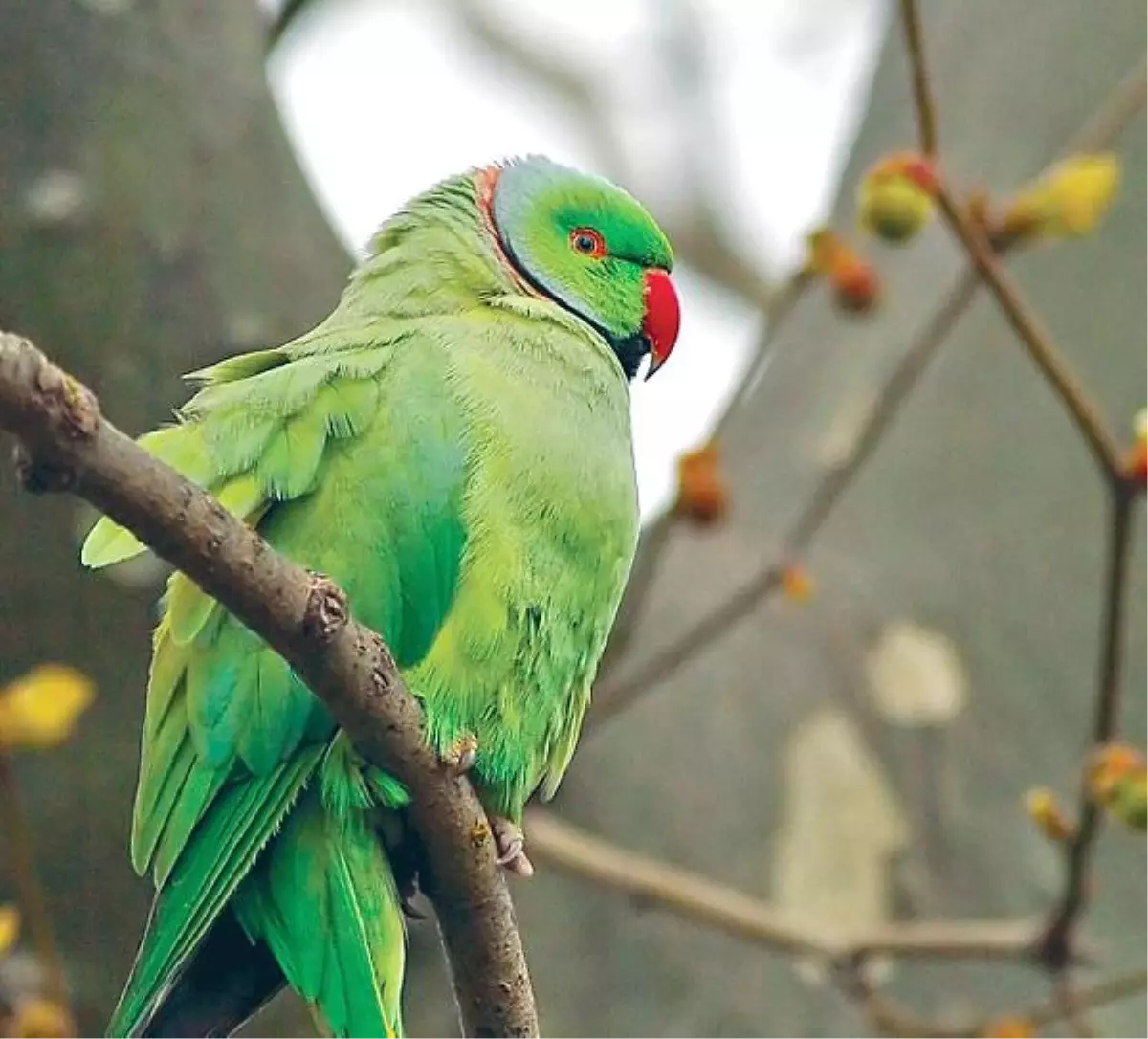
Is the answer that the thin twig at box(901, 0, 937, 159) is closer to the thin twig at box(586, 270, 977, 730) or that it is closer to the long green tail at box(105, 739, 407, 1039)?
the thin twig at box(586, 270, 977, 730)

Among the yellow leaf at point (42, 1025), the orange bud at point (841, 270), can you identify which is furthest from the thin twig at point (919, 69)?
the yellow leaf at point (42, 1025)

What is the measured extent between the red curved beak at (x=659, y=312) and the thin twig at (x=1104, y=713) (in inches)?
20.7

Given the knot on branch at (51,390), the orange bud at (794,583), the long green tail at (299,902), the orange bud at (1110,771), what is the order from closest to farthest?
1. the knot on branch at (51,390)
2. the long green tail at (299,902)
3. the orange bud at (1110,771)
4. the orange bud at (794,583)

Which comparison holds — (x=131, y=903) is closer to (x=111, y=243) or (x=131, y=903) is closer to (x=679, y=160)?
(x=111, y=243)

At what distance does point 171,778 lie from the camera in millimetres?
1559

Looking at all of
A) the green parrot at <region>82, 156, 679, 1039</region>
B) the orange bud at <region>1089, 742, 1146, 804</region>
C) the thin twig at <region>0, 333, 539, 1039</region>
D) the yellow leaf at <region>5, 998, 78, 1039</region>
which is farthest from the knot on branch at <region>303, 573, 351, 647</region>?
the orange bud at <region>1089, 742, 1146, 804</region>

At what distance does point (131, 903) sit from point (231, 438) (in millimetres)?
774

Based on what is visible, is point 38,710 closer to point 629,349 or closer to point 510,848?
point 510,848

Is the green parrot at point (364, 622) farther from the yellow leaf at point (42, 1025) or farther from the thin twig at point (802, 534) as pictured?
the thin twig at point (802, 534)

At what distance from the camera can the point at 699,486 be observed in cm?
217

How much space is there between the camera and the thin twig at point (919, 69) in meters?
1.77

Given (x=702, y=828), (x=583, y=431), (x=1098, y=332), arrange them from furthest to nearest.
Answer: (x=1098, y=332) < (x=702, y=828) < (x=583, y=431)

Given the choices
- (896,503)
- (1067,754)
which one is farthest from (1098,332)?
(1067,754)

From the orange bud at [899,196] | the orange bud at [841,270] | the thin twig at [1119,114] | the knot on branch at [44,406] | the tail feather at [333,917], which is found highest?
the thin twig at [1119,114]
